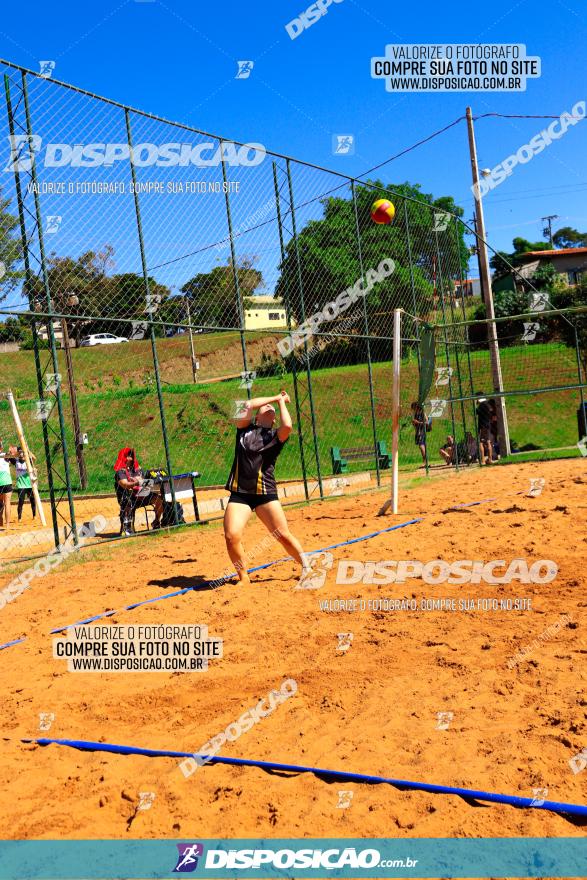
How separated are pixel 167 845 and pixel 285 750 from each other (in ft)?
3.11

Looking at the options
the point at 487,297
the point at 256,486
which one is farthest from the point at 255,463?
the point at 487,297

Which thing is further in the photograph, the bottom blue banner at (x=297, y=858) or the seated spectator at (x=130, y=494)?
the seated spectator at (x=130, y=494)

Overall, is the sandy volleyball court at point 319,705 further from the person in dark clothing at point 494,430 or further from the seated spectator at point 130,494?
the person in dark clothing at point 494,430

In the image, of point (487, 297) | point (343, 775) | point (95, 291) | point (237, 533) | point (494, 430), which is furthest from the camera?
point (487, 297)

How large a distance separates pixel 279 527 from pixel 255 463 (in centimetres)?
66

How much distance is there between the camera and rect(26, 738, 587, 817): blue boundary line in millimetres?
3334

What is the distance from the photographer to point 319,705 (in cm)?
471

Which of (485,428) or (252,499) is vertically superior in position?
(252,499)

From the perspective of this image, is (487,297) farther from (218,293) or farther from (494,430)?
(218,293)

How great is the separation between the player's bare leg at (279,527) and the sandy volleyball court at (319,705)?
0.27 metres

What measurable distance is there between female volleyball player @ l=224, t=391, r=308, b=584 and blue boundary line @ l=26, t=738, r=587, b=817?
322cm

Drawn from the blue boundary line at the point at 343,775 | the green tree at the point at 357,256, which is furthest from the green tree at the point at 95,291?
the blue boundary line at the point at 343,775

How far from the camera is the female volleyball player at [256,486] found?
7551mm

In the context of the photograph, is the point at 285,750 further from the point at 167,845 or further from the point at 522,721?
the point at 522,721
